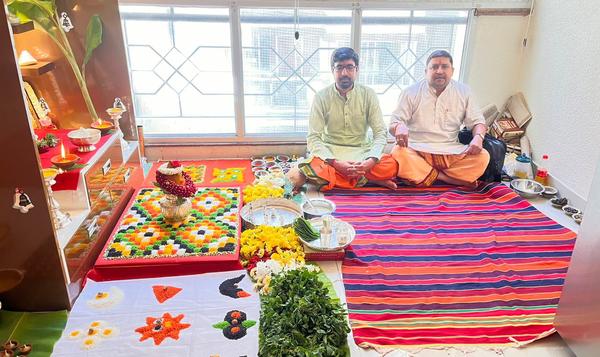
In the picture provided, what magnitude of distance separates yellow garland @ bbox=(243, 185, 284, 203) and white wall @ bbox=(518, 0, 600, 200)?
2228 mm

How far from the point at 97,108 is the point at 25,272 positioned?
4.94 ft

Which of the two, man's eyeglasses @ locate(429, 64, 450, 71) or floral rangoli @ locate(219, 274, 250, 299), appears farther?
man's eyeglasses @ locate(429, 64, 450, 71)

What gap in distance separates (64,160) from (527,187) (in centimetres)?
332

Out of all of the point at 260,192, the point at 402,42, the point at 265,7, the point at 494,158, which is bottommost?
the point at 260,192

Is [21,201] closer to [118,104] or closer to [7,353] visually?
[7,353]

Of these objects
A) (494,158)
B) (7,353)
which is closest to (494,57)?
(494,158)

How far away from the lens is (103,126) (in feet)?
10.1

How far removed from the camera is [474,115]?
12.5ft

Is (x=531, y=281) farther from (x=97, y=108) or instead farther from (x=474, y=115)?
(x=97, y=108)

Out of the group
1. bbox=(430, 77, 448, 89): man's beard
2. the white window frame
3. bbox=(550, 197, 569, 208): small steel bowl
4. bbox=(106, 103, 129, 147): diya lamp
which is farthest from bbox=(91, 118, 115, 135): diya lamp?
bbox=(550, 197, 569, 208): small steel bowl

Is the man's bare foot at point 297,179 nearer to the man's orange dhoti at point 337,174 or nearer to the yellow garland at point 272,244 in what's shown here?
Answer: the man's orange dhoti at point 337,174

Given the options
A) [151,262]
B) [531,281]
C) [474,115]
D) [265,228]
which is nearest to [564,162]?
[474,115]

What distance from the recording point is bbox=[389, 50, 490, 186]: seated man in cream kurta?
3.66 metres

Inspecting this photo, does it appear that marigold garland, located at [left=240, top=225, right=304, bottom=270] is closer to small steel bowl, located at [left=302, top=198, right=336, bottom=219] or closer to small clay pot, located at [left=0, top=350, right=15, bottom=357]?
small steel bowl, located at [left=302, top=198, right=336, bottom=219]
